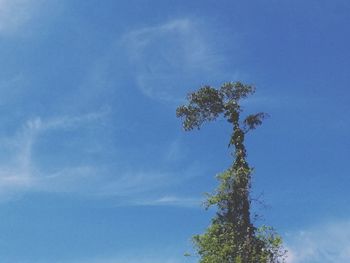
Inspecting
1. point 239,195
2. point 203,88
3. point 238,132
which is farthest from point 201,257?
point 203,88

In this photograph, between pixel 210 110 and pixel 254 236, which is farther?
pixel 210 110

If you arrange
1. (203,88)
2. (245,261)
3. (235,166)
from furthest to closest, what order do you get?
(203,88)
(235,166)
(245,261)

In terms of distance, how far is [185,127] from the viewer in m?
56.8

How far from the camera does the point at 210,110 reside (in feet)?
182

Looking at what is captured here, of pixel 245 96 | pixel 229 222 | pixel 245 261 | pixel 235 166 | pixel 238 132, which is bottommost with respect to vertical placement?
pixel 245 261

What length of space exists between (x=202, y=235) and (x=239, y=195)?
4.10 metres

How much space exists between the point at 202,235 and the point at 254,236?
376 centimetres

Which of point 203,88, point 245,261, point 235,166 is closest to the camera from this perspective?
point 245,261

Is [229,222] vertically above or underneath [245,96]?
underneath

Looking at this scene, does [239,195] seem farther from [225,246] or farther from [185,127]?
[185,127]

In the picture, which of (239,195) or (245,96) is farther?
(245,96)

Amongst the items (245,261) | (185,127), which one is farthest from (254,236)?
(185,127)

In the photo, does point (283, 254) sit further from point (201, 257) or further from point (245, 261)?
point (201, 257)

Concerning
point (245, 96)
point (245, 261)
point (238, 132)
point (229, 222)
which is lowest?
point (245, 261)
